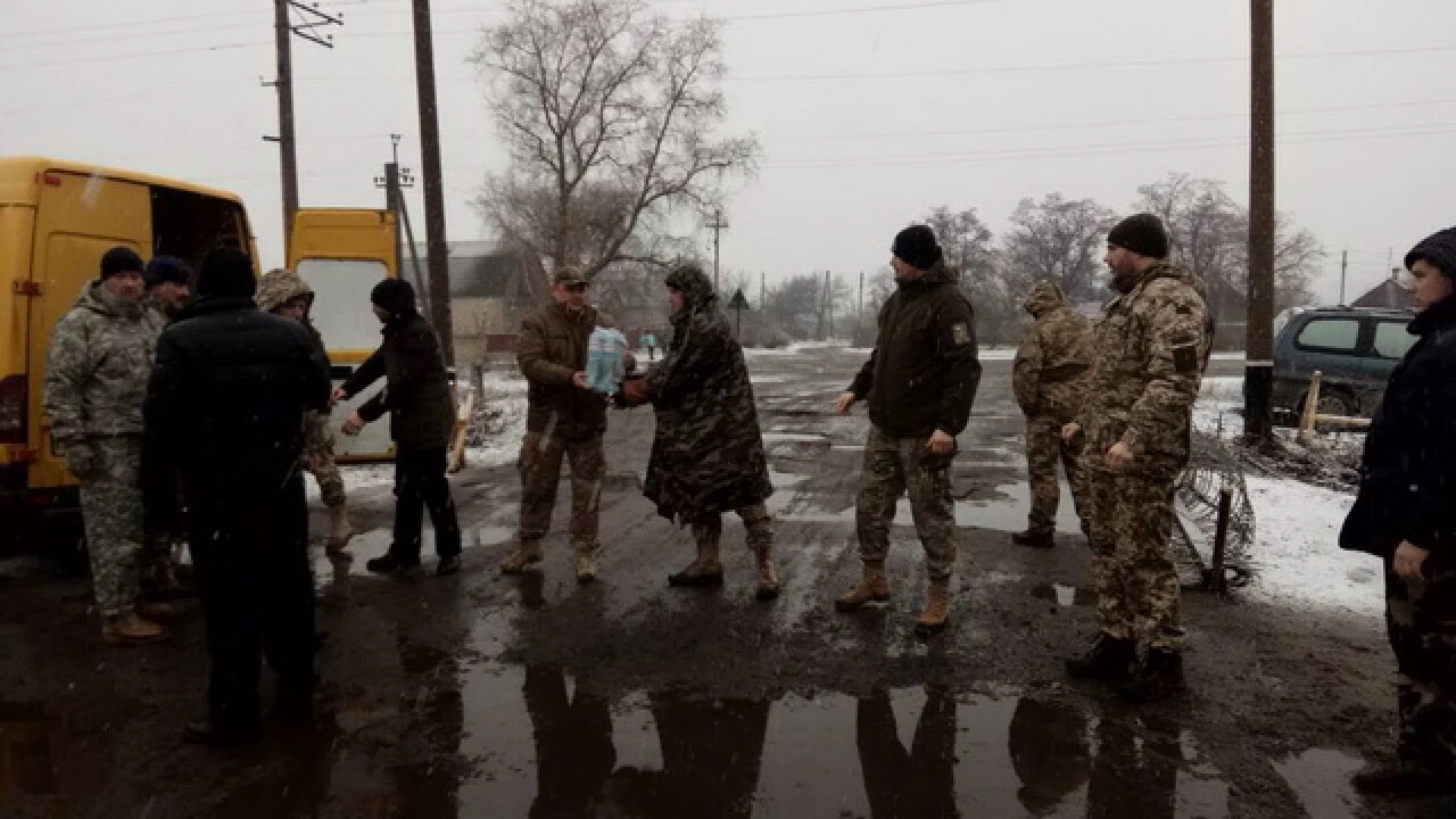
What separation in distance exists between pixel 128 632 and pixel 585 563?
→ 2.40 m

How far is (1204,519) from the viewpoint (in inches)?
279

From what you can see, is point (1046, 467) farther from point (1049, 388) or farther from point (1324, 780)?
point (1324, 780)

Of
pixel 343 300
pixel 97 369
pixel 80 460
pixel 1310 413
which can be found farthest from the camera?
pixel 1310 413

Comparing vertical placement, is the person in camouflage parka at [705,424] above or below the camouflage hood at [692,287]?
below

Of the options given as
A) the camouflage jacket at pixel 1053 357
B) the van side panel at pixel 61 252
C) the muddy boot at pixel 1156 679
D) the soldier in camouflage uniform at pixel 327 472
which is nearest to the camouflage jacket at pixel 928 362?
the muddy boot at pixel 1156 679

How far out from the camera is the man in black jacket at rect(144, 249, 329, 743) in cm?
346

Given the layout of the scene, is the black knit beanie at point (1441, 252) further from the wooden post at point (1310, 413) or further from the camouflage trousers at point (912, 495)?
the wooden post at point (1310, 413)

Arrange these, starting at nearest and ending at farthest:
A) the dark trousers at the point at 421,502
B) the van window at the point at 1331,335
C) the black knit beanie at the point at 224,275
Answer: the black knit beanie at the point at 224,275 → the dark trousers at the point at 421,502 → the van window at the point at 1331,335

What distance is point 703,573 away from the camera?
544cm

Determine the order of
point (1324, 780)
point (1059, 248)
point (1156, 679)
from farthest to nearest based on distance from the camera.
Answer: point (1059, 248)
point (1156, 679)
point (1324, 780)

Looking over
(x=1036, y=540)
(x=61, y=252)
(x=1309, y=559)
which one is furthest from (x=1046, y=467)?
(x=61, y=252)

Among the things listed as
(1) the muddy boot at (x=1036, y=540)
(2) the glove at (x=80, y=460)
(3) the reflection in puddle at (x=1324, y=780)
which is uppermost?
(2) the glove at (x=80, y=460)

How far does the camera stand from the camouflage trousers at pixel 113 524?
4.54 m

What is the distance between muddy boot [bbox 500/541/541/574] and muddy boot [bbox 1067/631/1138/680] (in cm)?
336
